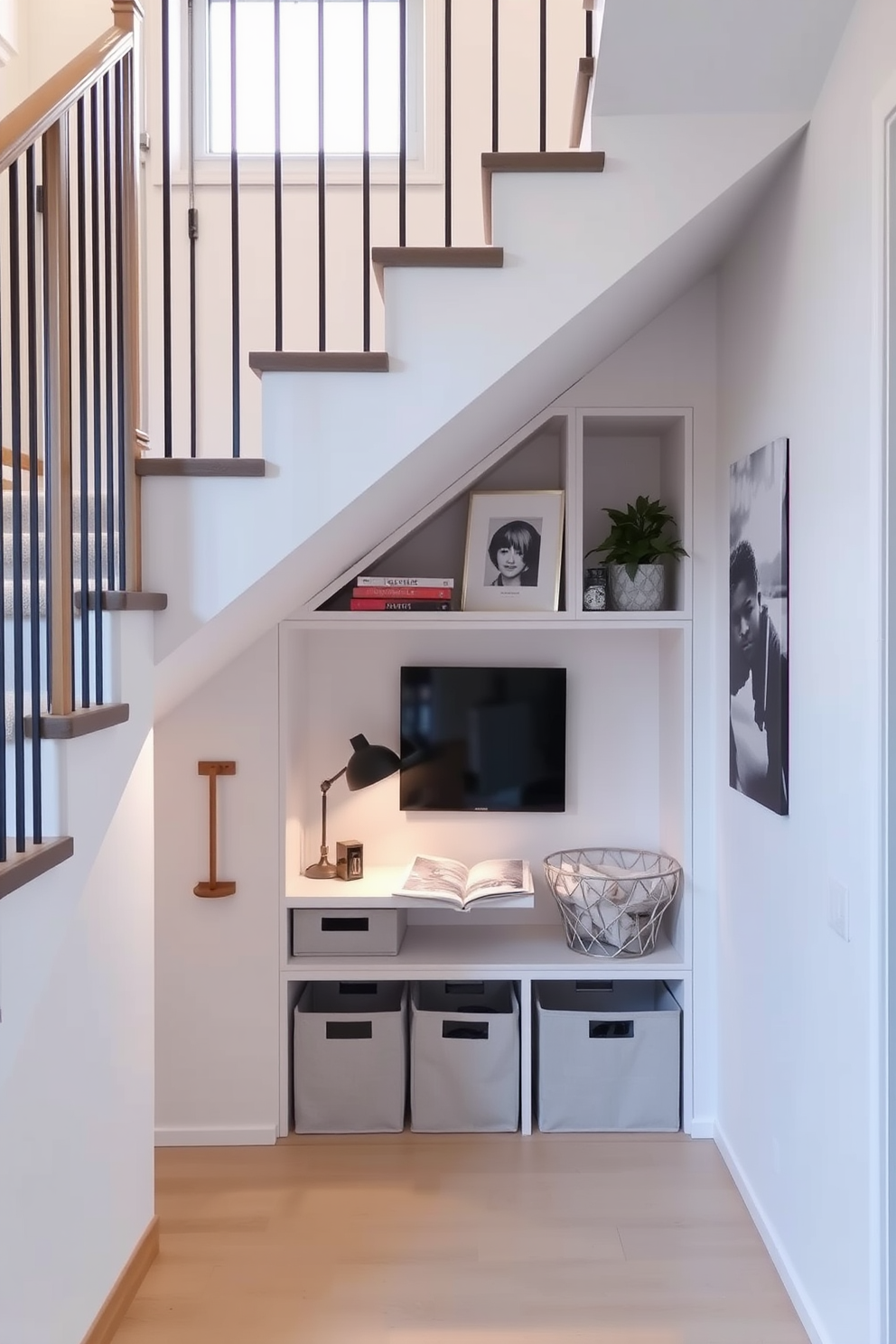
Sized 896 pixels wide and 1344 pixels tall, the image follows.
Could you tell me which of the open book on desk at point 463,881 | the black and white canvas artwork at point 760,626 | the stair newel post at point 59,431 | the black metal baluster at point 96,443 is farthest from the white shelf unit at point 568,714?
the stair newel post at point 59,431

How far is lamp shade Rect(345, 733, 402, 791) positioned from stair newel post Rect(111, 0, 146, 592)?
0.95m

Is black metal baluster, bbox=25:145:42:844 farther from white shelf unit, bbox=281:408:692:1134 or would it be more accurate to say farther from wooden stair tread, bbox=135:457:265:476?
white shelf unit, bbox=281:408:692:1134

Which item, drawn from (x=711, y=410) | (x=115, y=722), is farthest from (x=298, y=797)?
(x=711, y=410)

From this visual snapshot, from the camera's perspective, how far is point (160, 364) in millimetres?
3213

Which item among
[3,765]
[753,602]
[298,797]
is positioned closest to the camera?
[3,765]

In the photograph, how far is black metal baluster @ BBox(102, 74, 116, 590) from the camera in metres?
1.86

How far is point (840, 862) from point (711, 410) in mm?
1406

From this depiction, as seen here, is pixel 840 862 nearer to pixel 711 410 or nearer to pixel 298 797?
pixel 711 410

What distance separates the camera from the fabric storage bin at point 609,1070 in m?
2.72

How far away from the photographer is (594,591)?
276 cm

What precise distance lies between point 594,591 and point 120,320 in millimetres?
1403

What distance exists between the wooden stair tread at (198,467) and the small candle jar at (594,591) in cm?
112

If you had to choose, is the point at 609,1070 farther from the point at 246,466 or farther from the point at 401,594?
the point at 246,466

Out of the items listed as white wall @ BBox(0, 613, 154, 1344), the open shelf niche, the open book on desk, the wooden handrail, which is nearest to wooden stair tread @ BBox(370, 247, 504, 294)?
the wooden handrail
